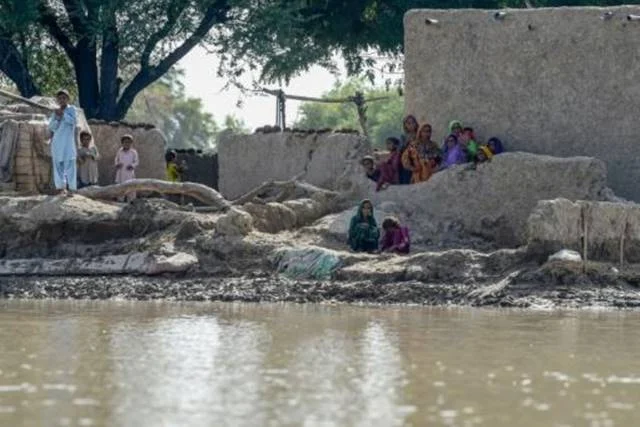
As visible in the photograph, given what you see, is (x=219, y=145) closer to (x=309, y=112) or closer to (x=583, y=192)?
(x=583, y=192)

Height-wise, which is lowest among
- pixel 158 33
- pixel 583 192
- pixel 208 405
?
pixel 208 405

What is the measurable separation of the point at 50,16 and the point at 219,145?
323 inches

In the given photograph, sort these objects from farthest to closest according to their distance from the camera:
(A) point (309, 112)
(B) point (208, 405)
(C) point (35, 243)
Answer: (A) point (309, 112) → (C) point (35, 243) → (B) point (208, 405)

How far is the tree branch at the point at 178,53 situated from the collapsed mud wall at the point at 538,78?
10046mm

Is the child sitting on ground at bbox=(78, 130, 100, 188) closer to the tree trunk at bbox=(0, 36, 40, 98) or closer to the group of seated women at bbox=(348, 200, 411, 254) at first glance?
the group of seated women at bbox=(348, 200, 411, 254)

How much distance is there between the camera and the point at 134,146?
22531 mm

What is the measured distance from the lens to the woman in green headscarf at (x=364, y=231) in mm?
18703

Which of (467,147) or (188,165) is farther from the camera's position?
(188,165)

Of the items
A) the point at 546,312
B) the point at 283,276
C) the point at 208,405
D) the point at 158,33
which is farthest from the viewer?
the point at 158,33

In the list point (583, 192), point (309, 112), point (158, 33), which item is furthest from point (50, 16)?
point (309, 112)

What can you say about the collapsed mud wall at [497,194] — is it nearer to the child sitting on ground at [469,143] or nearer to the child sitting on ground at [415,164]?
the child sitting on ground at [469,143]

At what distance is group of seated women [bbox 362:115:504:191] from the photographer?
19.9m

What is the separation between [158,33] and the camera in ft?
98.4

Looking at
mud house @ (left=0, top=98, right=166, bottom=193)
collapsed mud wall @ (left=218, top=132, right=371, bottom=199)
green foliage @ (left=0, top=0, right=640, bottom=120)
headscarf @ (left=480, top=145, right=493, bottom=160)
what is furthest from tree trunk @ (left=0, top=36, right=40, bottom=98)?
headscarf @ (left=480, top=145, right=493, bottom=160)
